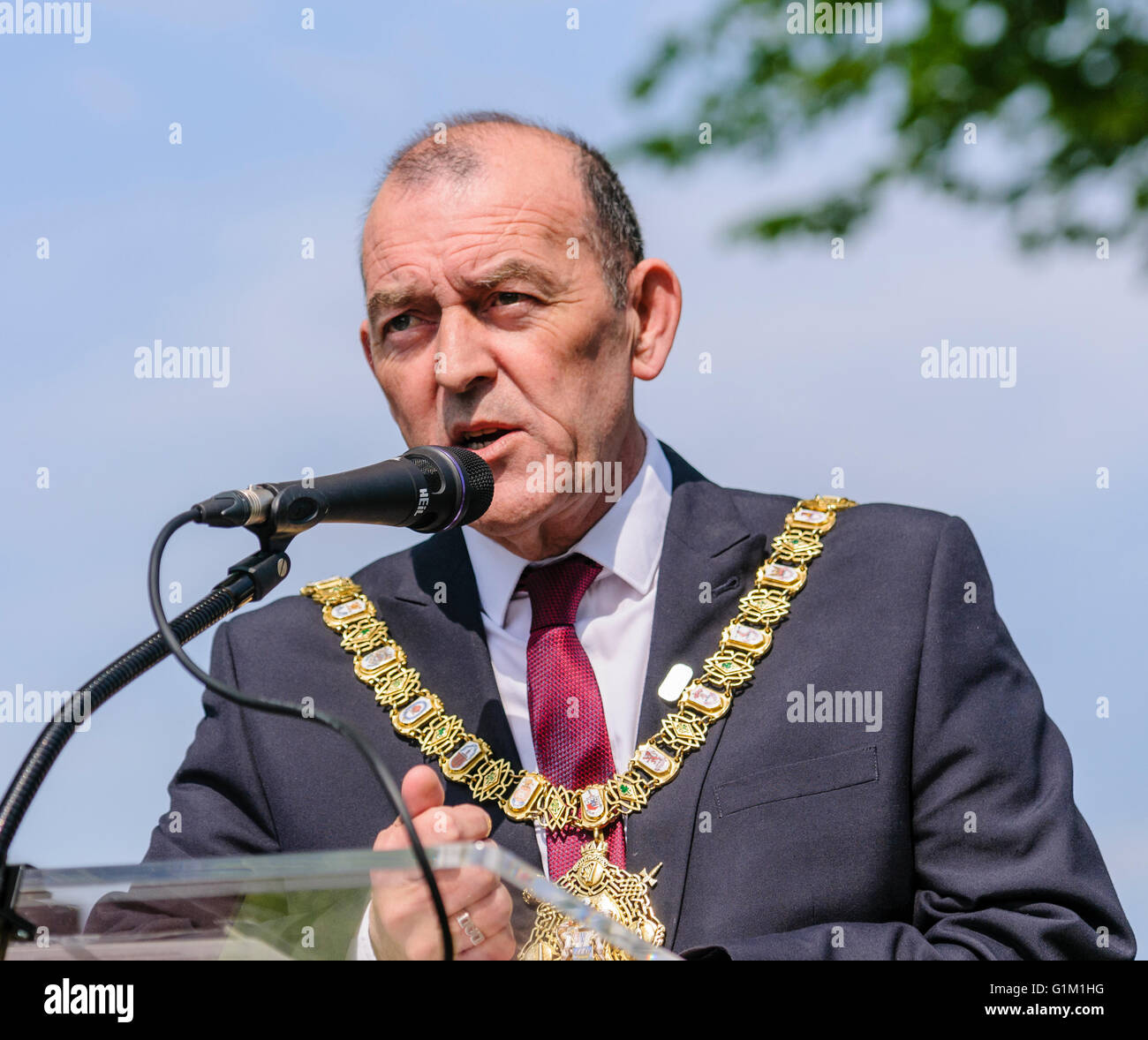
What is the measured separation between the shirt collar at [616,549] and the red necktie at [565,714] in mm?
96

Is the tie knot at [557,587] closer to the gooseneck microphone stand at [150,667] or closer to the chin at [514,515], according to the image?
the chin at [514,515]

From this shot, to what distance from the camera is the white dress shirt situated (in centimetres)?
280

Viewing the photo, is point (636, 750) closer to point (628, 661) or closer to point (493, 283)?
point (628, 661)

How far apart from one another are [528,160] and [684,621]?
3.51 ft

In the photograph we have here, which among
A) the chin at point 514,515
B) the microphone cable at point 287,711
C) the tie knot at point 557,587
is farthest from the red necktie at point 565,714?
the microphone cable at point 287,711

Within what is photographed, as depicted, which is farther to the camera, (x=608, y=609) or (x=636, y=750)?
(x=608, y=609)

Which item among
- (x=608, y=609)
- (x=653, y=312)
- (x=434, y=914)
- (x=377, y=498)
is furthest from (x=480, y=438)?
(x=434, y=914)

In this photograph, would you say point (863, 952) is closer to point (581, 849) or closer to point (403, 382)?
point (581, 849)

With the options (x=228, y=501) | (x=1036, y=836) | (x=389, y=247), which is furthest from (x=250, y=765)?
(x=1036, y=836)

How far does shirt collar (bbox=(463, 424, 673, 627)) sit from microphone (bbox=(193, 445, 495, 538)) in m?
0.88

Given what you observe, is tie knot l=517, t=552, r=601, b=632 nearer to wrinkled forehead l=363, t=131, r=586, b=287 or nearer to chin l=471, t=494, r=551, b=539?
chin l=471, t=494, r=551, b=539

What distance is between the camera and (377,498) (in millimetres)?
1814
